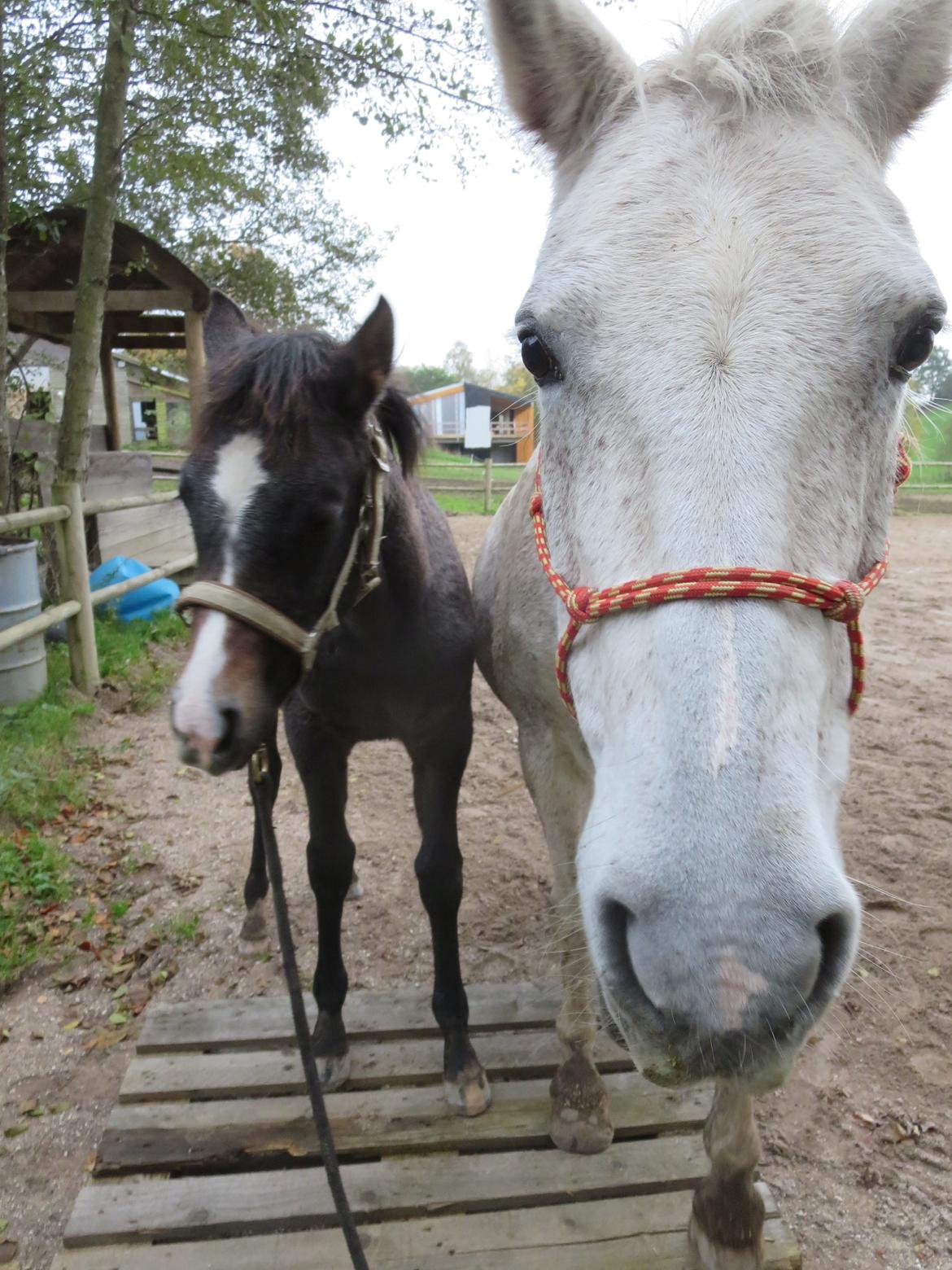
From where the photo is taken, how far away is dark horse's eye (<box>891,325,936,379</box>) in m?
1.26

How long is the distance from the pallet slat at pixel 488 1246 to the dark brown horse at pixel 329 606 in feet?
1.28

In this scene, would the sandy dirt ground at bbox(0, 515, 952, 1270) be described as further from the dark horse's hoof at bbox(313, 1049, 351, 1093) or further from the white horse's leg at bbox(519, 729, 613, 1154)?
the dark horse's hoof at bbox(313, 1049, 351, 1093)

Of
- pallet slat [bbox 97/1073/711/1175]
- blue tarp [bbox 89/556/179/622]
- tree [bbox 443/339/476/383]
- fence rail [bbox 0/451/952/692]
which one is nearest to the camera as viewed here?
pallet slat [bbox 97/1073/711/1175]

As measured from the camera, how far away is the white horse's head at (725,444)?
92cm

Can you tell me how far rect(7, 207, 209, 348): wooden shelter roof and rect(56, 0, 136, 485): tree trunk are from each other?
0.69 metres

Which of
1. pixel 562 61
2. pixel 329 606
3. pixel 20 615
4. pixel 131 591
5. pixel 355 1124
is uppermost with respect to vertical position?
pixel 562 61

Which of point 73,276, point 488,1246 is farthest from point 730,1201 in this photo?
point 73,276

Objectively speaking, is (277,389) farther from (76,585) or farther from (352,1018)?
(76,585)

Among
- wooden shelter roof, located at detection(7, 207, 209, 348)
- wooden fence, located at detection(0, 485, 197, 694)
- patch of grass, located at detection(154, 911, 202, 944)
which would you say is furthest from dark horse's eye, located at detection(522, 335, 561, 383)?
wooden shelter roof, located at detection(7, 207, 209, 348)

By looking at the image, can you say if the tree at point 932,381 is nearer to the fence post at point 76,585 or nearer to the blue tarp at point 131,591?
the fence post at point 76,585

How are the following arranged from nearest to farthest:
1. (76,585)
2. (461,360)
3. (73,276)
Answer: (76,585) < (73,276) < (461,360)

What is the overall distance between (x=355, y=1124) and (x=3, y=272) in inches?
241

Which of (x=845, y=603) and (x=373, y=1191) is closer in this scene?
(x=845, y=603)

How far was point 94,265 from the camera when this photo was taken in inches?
243
